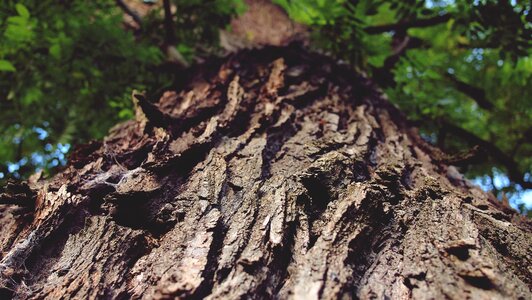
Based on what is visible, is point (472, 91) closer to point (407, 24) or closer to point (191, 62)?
point (407, 24)

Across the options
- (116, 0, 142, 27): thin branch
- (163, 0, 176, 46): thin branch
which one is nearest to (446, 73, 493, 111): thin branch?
(163, 0, 176, 46): thin branch

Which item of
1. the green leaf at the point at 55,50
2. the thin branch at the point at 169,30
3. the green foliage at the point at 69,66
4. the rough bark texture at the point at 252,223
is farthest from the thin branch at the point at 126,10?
Answer: the rough bark texture at the point at 252,223

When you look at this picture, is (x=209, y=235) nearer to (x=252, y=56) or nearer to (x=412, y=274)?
(x=412, y=274)

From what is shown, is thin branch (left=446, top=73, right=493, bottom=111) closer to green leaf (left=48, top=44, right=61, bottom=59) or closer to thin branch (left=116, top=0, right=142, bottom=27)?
thin branch (left=116, top=0, right=142, bottom=27)

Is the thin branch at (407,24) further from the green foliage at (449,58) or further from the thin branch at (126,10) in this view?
the thin branch at (126,10)

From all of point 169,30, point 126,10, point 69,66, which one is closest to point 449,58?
point 169,30

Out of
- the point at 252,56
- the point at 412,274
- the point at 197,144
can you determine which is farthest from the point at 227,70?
the point at 412,274
